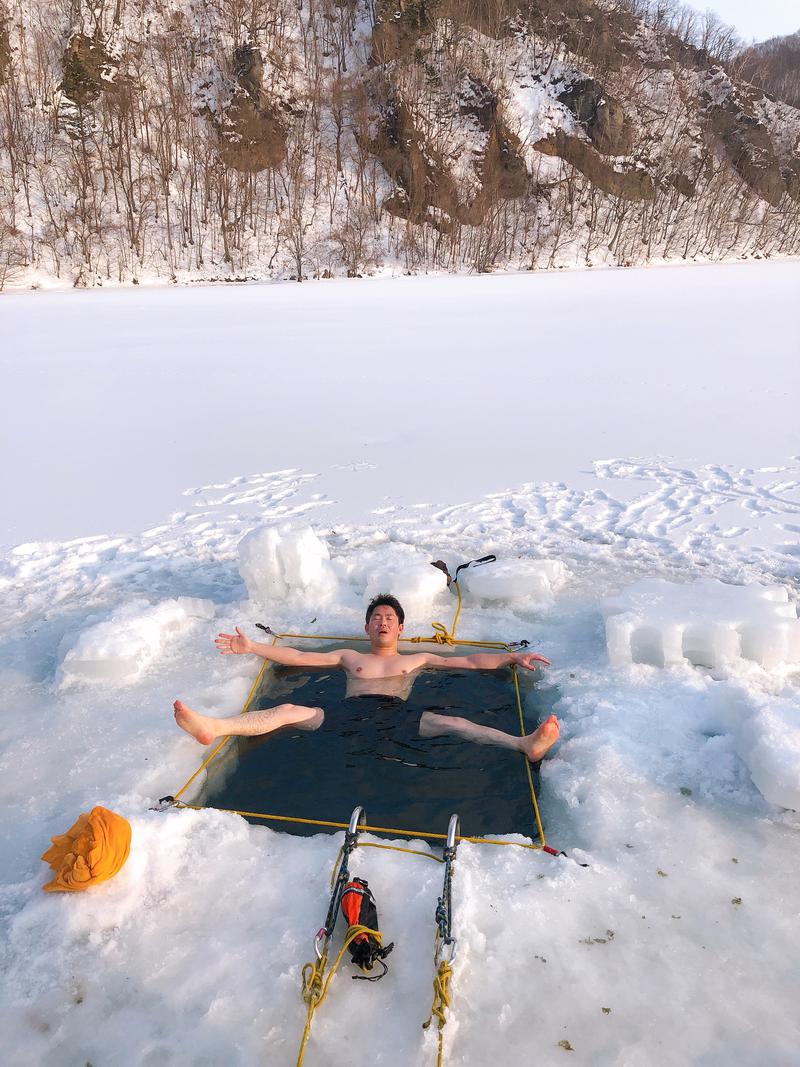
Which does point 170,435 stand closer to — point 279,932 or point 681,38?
point 279,932

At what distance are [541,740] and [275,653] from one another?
141cm

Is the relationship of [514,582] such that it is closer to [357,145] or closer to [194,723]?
[194,723]

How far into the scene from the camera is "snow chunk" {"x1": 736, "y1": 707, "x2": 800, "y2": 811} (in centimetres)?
249

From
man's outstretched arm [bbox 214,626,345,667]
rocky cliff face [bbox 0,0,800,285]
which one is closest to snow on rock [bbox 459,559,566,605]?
man's outstretched arm [bbox 214,626,345,667]

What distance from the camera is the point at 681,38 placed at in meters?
44.1

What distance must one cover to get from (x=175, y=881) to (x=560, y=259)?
3457 cm

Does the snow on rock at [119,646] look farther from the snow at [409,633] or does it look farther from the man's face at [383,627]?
the man's face at [383,627]

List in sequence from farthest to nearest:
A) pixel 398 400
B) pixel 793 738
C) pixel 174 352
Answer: pixel 174 352
pixel 398 400
pixel 793 738

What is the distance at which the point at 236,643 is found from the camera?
3.44 m

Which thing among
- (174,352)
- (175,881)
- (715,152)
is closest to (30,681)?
(175,881)

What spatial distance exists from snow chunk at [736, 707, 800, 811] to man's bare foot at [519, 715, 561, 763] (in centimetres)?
71

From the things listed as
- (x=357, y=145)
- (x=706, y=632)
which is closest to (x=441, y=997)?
(x=706, y=632)

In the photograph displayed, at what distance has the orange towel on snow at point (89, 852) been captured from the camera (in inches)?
85.2

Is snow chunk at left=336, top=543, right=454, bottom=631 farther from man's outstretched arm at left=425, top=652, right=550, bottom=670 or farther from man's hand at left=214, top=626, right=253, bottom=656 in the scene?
man's hand at left=214, top=626, right=253, bottom=656
